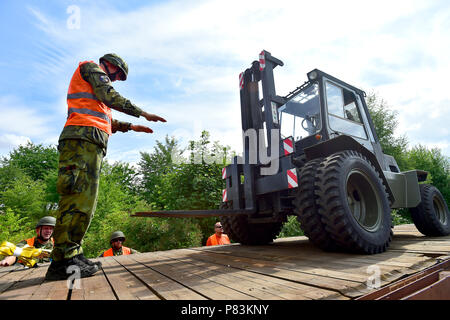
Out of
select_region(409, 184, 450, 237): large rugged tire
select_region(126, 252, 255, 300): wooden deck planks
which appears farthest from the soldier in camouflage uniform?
select_region(409, 184, 450, 237): large rugged tire

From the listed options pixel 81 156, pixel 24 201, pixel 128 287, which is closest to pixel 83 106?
pixel 81 156

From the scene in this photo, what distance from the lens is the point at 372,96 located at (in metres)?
27.5

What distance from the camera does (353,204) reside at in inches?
134

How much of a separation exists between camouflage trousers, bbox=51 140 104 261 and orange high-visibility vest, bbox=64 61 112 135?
0.63ft

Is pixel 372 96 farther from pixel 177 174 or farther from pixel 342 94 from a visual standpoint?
pixel 342 94

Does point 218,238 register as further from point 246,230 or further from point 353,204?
point 353,204

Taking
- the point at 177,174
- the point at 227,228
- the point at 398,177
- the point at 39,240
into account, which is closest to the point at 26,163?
the point at 177,174

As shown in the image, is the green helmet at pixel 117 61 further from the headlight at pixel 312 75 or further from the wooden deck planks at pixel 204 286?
the headlight at pixel 312 75

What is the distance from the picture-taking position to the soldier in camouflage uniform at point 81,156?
2162 millimetres

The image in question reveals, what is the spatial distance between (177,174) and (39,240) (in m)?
6.58

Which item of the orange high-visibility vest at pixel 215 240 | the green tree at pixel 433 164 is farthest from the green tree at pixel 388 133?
the orange high-visibility vest at pixel 215 240

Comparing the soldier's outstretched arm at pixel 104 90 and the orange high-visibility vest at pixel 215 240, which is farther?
the orange high-visibility vest at pixel 215 240

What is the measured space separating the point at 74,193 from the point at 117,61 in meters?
1.38
